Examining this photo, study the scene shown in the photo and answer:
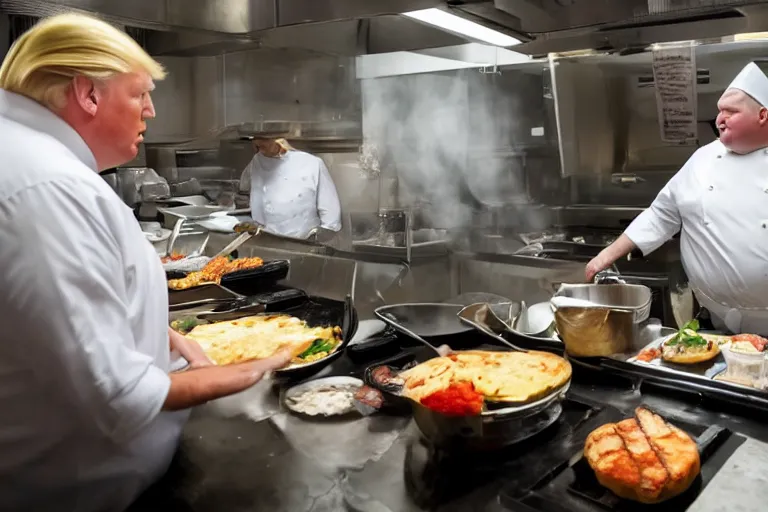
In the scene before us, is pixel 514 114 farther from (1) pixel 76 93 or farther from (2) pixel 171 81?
(1) pixel 76 93

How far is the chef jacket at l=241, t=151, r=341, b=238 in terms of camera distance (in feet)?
16.1

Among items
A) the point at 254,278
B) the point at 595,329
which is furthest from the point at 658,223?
the point at 254,278

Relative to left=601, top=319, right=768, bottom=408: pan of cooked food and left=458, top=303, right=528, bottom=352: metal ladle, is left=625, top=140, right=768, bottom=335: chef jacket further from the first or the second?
left=458, top=303, right=528, bottom=352: metal ladle

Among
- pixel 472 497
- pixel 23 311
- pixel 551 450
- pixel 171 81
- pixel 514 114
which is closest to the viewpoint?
pixel 23 311

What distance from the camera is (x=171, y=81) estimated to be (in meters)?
3.72

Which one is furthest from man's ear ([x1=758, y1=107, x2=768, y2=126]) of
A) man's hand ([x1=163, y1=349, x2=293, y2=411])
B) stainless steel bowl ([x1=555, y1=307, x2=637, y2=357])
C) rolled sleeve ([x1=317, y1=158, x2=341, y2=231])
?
rolled sleeve ([x1=317, y1=158, x2=341, y2=231])

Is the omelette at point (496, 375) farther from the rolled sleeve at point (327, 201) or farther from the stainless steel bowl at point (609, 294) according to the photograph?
the rolled sleeve at point (327, 201)

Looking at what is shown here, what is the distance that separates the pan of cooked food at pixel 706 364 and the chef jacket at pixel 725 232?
117cm

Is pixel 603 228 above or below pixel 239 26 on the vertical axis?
below

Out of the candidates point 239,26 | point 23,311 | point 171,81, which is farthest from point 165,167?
point 23,311

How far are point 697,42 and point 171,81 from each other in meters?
3.31

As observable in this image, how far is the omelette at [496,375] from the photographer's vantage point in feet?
4.44

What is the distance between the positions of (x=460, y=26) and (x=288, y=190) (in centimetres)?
278

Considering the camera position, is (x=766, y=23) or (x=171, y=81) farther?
(x=171, y=81)
